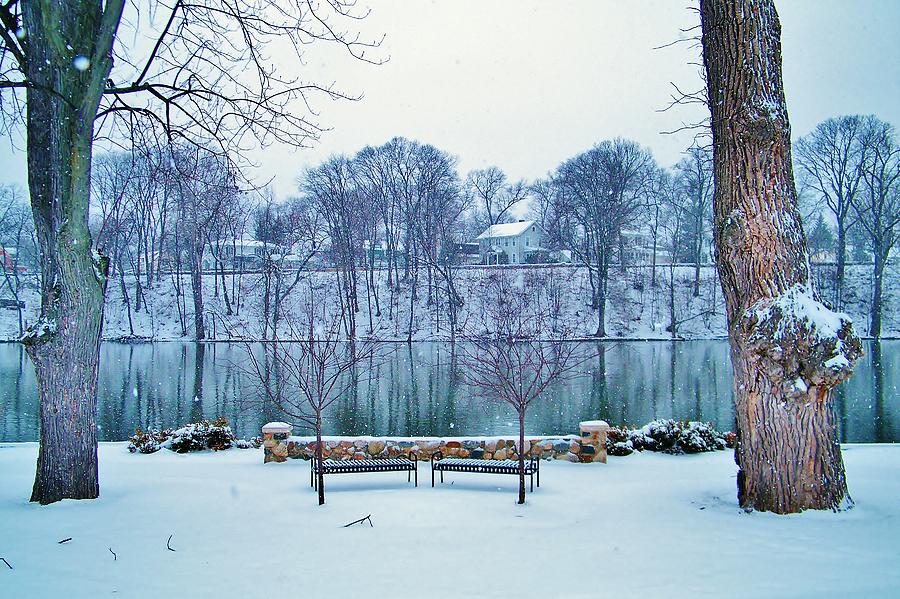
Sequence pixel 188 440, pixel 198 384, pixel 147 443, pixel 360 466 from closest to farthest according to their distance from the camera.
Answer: pixel 360 466 → pixel 147 443 → pixel 188 440 → pixel 198 384

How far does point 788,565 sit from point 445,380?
18647 millimetres

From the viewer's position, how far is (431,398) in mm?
19984

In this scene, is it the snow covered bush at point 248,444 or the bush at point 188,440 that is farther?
the snow covered bush at point 248,444

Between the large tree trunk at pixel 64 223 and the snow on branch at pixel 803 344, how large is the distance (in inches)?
290

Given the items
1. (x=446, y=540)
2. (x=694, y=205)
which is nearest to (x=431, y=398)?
(x=446, y=540)

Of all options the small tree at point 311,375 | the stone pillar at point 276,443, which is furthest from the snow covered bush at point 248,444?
the stone pillar at point 276,443

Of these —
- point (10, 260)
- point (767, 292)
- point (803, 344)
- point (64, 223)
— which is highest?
point (10, 260)

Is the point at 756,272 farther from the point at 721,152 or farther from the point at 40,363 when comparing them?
the point at 40,363

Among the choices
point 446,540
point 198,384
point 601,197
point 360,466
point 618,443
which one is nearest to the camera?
point 446,540

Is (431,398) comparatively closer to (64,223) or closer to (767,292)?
(64,223)

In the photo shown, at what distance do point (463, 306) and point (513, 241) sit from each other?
18.6 metres

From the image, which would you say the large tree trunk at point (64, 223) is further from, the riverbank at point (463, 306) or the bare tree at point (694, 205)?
the bare tree at point (694, 205)

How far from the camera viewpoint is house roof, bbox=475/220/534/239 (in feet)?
194

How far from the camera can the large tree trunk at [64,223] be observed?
24.6 ft
